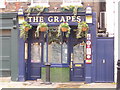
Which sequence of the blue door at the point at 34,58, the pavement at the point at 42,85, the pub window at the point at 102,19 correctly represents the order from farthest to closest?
the pub window at the point at 102,19
the blue door at the point at 34,58
the pavement at the point at 42,85

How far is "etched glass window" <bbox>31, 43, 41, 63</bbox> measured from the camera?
15202mm

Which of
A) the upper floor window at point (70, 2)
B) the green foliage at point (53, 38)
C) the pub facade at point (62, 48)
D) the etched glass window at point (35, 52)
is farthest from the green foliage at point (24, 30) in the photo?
the upper floor window at point (70, 2)

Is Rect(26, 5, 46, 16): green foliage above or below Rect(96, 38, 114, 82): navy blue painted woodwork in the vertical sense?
above

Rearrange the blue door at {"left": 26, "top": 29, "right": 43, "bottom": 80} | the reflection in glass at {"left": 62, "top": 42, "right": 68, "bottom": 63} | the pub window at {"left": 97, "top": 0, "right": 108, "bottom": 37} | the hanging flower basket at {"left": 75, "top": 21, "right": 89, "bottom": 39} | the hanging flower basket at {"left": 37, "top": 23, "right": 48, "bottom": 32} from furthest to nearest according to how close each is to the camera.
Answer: the pub window at {"left": 97, "top": 0, "right": 108, "bottom": 37}, the blue door at {"left": 26, "top": 29, "right": 43, "bottom": 80}, the reflection in glass at {"left": 62, "top": 42, "right": 68, "bottom": 63}, the hanging flower basket at {"left": 37, "top": 23, "right": 48, "bottom": 32}, the hanging flower basket at {"left": 75, "top": 21, "right": 89, "bottom": 39}

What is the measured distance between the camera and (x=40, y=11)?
47.5ft

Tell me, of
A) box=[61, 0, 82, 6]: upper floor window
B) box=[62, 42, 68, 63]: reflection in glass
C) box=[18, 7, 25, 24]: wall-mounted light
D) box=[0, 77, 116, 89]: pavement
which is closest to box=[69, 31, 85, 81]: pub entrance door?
box=[62, 42, 68, 63]: reflection in glass

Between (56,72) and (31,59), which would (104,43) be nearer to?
(56,72)

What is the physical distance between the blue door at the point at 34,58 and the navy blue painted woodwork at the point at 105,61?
103 inches

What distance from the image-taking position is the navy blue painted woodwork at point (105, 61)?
47.3ft

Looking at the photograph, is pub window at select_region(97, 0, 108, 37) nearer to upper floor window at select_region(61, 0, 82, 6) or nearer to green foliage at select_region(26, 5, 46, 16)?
upper floor window at select_region(61, 0, 82, 6)

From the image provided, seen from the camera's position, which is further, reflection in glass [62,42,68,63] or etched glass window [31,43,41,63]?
etched glass window [31,43,41,63]

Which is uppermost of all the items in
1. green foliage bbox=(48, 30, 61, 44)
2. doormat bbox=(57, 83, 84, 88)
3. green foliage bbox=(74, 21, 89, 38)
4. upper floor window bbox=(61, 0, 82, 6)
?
upper floor window bbox=(61, 0, 82, 6)

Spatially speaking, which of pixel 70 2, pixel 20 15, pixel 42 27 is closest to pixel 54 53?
pixel 42 27

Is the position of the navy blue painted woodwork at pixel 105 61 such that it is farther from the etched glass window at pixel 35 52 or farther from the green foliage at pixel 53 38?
the etched glass window at pixel 35 52
